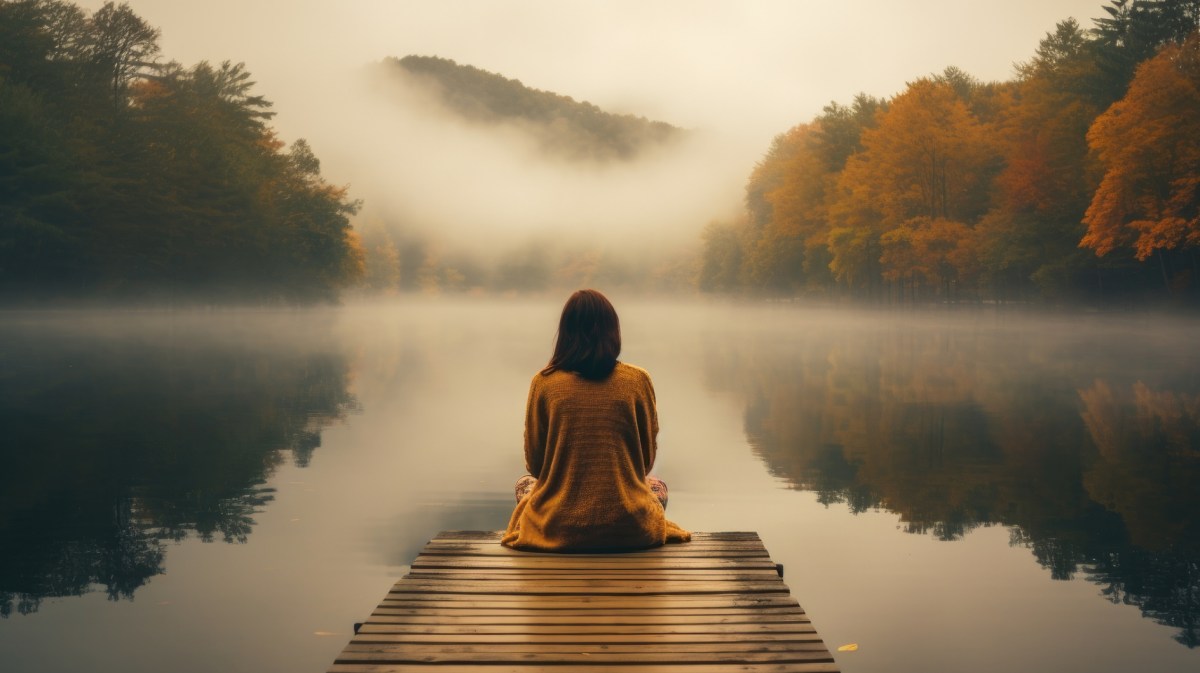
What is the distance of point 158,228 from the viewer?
63438 millimetres

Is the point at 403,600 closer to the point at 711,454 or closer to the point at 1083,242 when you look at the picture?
the point at 711,454

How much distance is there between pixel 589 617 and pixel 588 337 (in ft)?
4.85

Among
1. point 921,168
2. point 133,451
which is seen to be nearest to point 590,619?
point 133,451

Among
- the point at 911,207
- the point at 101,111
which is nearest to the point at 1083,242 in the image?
the point at 911,207

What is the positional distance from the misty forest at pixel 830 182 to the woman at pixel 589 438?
41.7 meters

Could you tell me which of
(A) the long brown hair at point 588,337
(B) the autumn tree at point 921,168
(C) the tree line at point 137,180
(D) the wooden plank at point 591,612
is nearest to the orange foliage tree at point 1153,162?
(B) the autumn tree at point 921,168

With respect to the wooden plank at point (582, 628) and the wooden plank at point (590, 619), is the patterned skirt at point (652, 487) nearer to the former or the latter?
the wooden plank at point (590, 619)

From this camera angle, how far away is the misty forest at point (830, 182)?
45.6 m

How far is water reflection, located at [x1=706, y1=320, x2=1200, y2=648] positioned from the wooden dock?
3.11 m

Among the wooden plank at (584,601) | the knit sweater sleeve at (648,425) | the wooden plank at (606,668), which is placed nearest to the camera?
the wooden plank at (606,668)

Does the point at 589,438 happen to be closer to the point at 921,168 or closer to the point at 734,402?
the point at 734,402

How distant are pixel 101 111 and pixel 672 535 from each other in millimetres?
64890

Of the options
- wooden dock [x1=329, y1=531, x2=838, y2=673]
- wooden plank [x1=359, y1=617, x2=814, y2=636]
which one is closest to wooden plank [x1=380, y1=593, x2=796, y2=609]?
wooden dock [x1=329, y1=531, x2=838, y2=673]

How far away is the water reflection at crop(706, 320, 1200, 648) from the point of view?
9.09 meters
